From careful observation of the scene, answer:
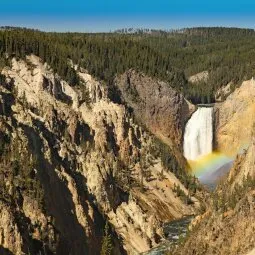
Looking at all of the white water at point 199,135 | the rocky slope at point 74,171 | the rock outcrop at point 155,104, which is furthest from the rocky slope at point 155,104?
the white water at point 199,135

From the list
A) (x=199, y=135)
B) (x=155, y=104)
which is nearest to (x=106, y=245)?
(x=155, y=104)

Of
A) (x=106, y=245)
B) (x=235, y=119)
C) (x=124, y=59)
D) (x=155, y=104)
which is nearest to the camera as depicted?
(x=106, y=245)

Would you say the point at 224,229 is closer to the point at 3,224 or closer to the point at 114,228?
the point at 3,224

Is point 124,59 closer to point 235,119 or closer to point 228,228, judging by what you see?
point 235,119

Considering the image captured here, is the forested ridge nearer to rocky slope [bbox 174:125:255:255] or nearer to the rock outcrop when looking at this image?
the rock outcrop

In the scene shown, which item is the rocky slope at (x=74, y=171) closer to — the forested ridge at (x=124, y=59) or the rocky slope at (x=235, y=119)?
the forested ridge at (x=124, y=59)
